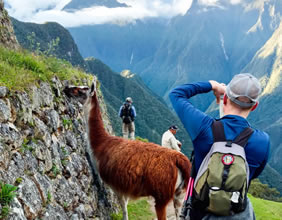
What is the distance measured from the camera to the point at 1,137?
259cm

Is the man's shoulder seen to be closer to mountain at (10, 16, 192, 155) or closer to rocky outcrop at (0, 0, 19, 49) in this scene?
rocky outcrop at (0, 0, 19, 49)

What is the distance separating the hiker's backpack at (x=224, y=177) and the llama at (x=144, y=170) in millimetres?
2278

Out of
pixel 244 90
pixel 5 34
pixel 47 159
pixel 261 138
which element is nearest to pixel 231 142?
pixel 261 138

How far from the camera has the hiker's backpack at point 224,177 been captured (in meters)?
1.75

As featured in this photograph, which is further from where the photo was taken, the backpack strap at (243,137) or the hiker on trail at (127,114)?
the hiker on trail at (127,114)

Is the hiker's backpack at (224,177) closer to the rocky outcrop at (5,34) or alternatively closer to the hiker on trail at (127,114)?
the rocky outcrop at (5,34)

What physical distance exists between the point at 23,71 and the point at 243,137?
10.5 ft

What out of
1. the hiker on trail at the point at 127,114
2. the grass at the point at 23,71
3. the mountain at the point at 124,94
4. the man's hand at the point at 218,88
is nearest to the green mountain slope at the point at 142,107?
the mountain at the point at 124,94

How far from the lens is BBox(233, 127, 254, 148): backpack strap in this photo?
186 cm

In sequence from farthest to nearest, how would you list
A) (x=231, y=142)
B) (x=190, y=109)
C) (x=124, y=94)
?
(x=124, y=94), (x=190, y=109), (x=231, y=142)

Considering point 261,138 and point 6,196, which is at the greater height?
point 261,138

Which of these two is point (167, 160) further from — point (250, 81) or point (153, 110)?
point (153, 110)

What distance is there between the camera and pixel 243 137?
6.17 feet

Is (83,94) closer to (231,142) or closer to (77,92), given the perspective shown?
(77,92)
